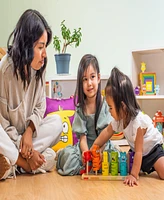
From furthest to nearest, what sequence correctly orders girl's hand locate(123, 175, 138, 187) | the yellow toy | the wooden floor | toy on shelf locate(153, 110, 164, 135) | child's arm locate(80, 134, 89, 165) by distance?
toy on shelf locate(153, 110, 164, 135)
the yellow toy
child's arm locate(80, 134, 89, 165)
girl's hand locate(123, 175, 138, 187)
the wooden floor

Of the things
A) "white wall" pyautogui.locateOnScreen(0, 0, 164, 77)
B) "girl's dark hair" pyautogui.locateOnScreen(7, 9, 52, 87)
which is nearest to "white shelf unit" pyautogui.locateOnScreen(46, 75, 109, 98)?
"white wall" pyautogui.locateOnScreen(0, 0, 164, 77)

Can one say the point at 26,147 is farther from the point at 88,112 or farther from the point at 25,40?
the point at 25,40

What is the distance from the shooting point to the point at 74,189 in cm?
117

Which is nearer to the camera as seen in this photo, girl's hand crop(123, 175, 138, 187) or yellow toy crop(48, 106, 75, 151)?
girl's hand crop(123, 175, 138, 187)

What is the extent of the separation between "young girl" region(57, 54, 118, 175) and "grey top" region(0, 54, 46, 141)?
178mm

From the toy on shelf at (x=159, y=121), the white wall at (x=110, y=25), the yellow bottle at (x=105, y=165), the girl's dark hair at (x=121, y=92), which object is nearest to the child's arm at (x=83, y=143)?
the yellow bottle at (x=105, y=165)

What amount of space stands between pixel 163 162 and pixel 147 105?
1017 mm

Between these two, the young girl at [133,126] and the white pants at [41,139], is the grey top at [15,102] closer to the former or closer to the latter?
the white pants at [41,139]

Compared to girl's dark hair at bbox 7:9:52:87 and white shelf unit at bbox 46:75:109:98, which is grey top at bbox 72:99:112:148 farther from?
white shelf unit at bbox 46:75:109:98

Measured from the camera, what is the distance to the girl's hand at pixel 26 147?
54.1 inches

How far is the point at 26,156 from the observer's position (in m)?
1.37

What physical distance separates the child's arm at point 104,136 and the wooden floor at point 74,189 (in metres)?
0.17

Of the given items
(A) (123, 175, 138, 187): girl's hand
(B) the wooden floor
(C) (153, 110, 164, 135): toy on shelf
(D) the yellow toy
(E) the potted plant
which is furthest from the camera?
(E) the potted plant

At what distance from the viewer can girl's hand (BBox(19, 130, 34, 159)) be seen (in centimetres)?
137
